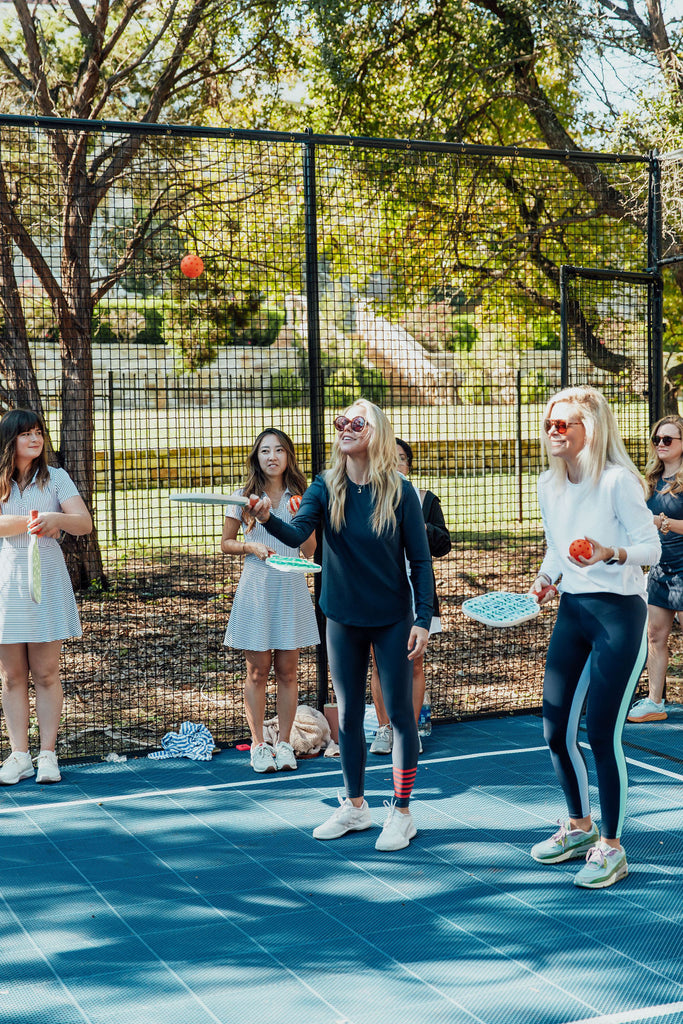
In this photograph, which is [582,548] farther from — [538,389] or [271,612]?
[538,389]

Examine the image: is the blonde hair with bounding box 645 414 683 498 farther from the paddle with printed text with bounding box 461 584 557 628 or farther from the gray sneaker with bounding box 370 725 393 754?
the gray sneaker with bounding box 370 725 393 754

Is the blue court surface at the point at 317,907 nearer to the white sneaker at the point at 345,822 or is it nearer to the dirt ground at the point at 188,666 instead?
the white sneaker at the point at 345,822

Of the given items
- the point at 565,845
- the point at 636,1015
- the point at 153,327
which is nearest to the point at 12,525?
the point at 565,845

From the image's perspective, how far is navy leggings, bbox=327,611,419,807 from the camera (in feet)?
12.8

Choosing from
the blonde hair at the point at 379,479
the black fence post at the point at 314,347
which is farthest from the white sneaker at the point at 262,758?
the blonde hair at the point at 379,479

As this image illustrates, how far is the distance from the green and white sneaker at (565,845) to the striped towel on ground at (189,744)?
1.98 meters

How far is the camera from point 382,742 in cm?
523

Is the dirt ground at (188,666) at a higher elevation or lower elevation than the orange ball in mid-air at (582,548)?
lower

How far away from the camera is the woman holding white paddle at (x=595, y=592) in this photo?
344cm

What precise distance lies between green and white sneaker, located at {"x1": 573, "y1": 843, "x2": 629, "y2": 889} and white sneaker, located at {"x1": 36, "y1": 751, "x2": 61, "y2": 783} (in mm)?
2477

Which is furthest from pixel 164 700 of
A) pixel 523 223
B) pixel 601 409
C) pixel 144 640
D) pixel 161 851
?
pixel 523 223

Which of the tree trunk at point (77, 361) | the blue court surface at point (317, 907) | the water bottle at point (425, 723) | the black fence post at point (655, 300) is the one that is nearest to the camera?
the blue court surface at point (317, 907)

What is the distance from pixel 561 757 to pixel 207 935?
139 centimetres

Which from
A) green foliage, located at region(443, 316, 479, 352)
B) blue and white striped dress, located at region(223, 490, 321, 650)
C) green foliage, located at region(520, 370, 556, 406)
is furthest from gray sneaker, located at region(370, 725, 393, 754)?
green foliage, located at region(443, 316, 479, 352)
